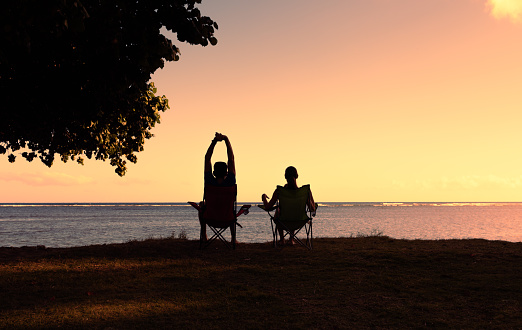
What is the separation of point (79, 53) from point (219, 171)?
175 inches

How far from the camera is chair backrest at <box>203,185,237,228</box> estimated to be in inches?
375

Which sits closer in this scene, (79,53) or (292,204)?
(79,53)

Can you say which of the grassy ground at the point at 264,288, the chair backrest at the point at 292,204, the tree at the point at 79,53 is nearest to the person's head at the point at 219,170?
the chair backrest at the point at 292,204

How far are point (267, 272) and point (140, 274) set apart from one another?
2.30 m

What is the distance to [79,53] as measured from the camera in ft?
21.2

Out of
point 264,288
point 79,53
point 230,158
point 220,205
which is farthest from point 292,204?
point 79,53

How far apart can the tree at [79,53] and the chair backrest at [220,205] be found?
2711 mm

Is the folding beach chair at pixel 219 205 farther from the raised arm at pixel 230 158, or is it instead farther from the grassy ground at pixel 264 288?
the grassy ground at pixel 264 288

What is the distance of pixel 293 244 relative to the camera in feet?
35.2

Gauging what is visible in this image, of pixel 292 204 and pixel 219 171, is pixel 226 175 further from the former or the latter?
pixel 292 204

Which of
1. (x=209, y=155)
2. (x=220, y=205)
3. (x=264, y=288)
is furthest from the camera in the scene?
(x=209, y=155)

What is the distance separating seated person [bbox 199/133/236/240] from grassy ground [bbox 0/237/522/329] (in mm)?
1611

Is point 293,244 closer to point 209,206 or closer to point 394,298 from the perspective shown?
point 209,206

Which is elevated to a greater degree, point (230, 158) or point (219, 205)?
point (230, 158)
